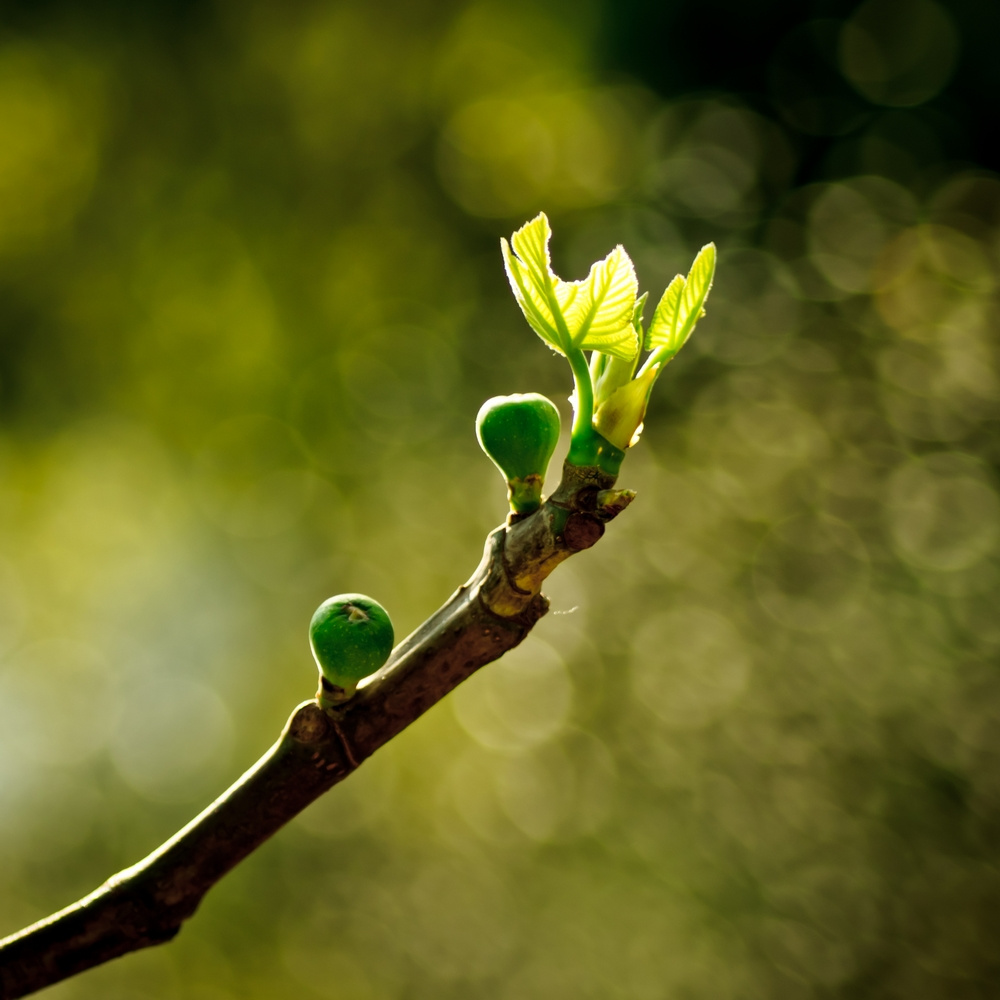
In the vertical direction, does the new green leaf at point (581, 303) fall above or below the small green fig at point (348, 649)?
above

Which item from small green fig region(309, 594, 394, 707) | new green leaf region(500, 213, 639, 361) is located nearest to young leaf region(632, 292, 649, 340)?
new green leaf region(500, 213, 639, 361)

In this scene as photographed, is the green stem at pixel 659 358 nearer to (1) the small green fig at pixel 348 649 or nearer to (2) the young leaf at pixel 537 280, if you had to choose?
(2) the young leaf at pixel 537 280

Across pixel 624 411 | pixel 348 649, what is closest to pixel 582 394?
pixel 624 411

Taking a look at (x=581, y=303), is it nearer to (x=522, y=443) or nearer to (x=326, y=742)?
(x=522, y=443)

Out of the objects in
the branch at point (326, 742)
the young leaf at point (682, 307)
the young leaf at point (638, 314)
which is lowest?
the branch at point (326, 742)

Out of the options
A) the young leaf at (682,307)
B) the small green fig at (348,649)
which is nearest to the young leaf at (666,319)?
the young leaf at (682,307)
